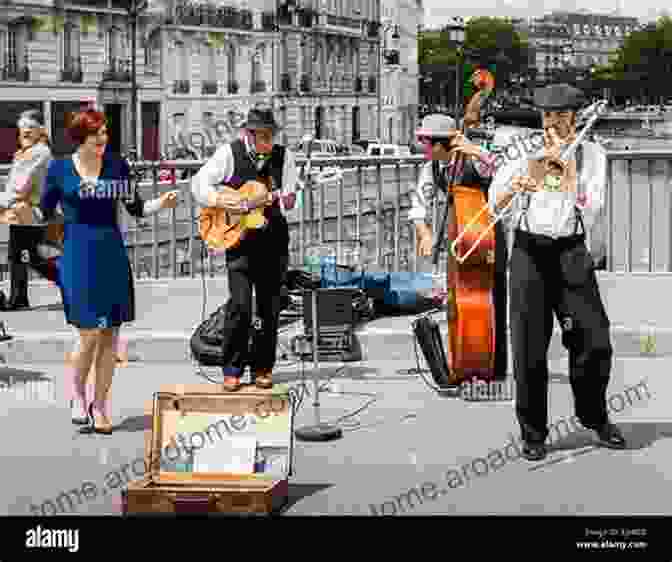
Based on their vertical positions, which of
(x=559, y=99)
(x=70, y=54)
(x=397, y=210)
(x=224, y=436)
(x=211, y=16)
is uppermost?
(x=211, y=16)

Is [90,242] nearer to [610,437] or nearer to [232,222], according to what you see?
[232,222]

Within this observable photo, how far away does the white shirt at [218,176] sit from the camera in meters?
8.70

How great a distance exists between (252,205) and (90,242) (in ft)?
2.96

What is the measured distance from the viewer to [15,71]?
121ft

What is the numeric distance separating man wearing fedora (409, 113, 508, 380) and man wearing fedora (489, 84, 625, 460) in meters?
1.11

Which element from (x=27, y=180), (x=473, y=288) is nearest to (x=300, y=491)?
(x=473, y=288)

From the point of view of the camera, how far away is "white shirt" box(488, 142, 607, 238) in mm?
7375

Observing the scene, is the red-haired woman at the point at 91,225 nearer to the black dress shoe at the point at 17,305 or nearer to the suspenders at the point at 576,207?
the suspenders at the point at 576,207

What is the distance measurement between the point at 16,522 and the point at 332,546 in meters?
1.22

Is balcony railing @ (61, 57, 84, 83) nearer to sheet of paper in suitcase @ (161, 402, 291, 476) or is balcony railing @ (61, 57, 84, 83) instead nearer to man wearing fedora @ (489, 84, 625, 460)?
man wearing fedora @ (489, 84, 625, 460)

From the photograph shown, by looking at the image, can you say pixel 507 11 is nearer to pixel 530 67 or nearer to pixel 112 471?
pixel 530 67

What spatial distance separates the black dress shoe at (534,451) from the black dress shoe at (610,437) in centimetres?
35

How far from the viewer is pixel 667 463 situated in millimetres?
7512

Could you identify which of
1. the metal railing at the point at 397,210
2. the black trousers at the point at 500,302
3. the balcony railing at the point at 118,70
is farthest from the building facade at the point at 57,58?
the black trousers at the point at 500,302
